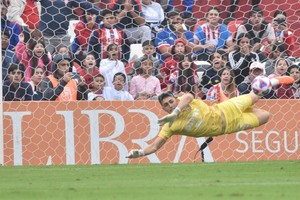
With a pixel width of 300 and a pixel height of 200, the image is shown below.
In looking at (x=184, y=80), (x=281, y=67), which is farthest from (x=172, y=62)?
(x=281, y=67)

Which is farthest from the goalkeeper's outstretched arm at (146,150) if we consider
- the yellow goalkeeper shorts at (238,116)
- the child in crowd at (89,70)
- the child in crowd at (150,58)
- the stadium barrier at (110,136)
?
the child in crowd at (150,58)

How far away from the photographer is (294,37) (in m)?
18.4

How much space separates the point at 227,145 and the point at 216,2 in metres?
3.40

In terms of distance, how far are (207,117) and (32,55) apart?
143 inches

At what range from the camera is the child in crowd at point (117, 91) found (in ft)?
55.8

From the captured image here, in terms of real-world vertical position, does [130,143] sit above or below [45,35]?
below

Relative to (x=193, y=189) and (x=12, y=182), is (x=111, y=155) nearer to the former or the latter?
(x=12, y=182)

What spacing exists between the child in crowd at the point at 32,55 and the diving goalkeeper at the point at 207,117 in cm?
309

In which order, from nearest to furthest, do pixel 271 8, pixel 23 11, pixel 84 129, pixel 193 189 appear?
pixel 193 189, pixel 84 129, pixel 23 11, pixel 271 8

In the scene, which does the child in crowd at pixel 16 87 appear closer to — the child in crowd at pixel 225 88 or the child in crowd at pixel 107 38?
the child in crowd at pixel 107 38

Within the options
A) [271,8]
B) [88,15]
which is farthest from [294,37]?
[88,15]

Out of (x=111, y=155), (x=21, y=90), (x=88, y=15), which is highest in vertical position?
(x=88, y=15)

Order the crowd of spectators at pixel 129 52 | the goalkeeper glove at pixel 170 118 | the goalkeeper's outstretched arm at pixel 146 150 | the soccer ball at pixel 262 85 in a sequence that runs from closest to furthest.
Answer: the goalkeeper glove at pixel 170 118 → the goalkeeper's outstretched arm at pixel 146 150 → the soccer ball at pixel 262 85 → the crowd of spectators at pixel 129 52

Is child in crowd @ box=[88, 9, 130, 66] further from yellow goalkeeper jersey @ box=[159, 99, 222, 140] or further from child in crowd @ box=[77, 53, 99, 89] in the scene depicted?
yellow goalkeeper jersey @ box=[159, 99, 222, 140]
